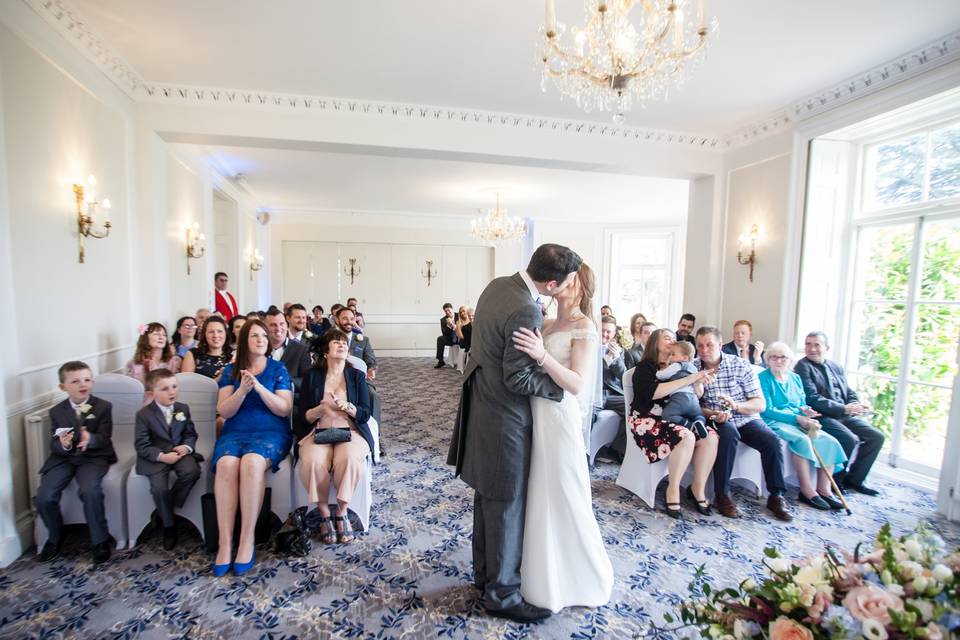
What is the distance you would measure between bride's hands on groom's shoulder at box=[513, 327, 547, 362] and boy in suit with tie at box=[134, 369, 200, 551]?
207 centimetres

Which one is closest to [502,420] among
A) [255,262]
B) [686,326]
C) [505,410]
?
[505,410]

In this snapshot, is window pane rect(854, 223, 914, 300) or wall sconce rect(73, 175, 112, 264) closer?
wall sconce rect(73, 175, 112, 264)

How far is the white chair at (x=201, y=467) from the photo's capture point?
2.47 metres

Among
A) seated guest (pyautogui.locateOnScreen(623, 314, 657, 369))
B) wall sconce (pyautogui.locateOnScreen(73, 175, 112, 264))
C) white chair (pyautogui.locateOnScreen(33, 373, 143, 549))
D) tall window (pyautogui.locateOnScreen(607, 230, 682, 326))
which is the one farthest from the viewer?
tall window (pyautogui.locateOnScreen(607, 230, 682, 326))

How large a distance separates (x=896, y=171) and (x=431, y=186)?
575 cm

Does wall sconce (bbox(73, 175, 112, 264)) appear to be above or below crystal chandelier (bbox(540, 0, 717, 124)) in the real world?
below

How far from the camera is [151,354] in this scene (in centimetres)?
338

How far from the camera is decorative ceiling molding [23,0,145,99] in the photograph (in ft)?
8.95

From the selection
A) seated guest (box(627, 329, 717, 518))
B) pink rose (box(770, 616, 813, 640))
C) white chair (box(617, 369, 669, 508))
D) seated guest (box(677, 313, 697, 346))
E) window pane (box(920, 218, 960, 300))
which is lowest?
white chair (box(617, 369, 669, 508))

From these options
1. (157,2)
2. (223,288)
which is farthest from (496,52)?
(223,288)

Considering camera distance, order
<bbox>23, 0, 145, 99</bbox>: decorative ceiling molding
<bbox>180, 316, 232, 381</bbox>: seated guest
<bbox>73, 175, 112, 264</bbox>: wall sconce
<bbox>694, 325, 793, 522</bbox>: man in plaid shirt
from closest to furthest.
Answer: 1. <bbox>23, 0, 145, 99</bbox>: decorative ceiling molding
2. <bbox>73, 175, 112, 264</bbox>: wall sconce
3. <bbox>694, 325, 793, 522</bbox>: man in plaid shirt
4. <bbox>180, 316, 232, 381</bbox>: seated guest

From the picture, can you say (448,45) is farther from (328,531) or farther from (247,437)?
(328,531)

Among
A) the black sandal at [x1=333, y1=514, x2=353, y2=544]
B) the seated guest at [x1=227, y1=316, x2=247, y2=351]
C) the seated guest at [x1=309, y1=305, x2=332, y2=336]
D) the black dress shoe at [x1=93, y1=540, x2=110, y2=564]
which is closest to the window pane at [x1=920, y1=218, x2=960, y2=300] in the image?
the black sandal at [x1=333, y1=514, x2=353, y2=544]

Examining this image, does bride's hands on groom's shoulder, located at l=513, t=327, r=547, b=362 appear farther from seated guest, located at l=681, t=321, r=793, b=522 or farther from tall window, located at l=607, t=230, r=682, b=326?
tall window, located at l=607, t=230, r=682, b=326
